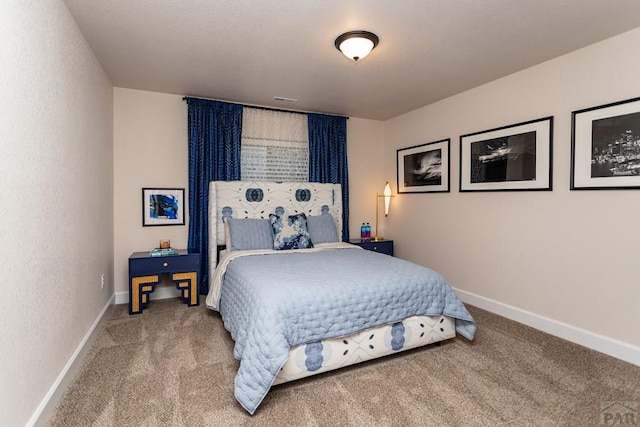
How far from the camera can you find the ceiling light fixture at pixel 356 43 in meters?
2.46

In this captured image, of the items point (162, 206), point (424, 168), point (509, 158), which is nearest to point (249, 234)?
point (162, 206)

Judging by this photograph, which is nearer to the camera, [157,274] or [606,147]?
[606,147]

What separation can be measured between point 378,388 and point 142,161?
3480 millimetres

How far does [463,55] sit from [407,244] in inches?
102

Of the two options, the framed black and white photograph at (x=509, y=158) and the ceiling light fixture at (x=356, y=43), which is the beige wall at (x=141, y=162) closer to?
the ceiling light fixture at (x=356, y=43)

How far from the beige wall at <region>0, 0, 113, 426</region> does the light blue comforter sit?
1.04m

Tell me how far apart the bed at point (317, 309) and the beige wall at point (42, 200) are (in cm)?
103

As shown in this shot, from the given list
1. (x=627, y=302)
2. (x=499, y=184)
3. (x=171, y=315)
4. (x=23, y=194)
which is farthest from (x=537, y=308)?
(x=23, y=194)

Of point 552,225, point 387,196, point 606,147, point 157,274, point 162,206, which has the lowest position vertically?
point 157,274

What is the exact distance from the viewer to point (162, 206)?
3953mm

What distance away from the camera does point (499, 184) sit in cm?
343

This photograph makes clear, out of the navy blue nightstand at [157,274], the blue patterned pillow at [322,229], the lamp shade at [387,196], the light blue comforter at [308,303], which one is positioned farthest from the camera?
the lamp shade at [387,196]

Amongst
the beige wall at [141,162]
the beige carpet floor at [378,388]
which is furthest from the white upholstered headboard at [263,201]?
the beige carpet floor at [378,388]

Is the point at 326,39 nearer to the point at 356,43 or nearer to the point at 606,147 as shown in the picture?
the point at 356,43
